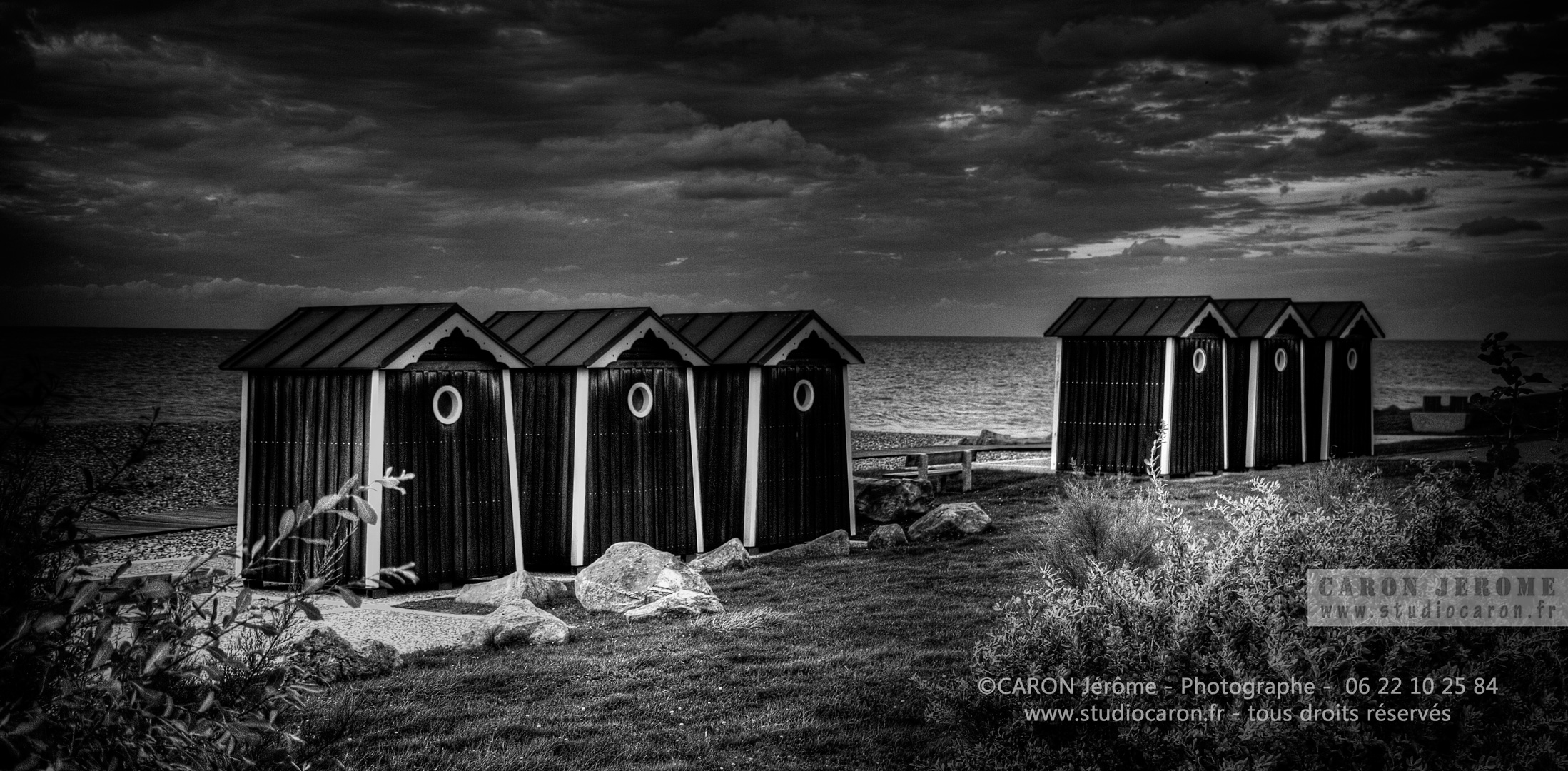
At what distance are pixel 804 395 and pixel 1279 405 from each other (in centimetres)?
1309

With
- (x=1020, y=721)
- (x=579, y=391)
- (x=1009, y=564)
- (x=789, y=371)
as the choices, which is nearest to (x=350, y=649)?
(x=1020, y=721)

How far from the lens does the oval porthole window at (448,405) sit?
45.9 ft

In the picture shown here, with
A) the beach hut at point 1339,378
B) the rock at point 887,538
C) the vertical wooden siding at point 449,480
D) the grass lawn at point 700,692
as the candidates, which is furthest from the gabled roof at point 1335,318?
the vertical wooden siding at point 449,480

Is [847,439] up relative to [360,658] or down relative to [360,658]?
up

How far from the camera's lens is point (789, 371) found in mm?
17859

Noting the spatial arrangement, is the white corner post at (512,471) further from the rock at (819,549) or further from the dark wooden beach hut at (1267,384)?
the dark wooden beach hut at (1267,384)

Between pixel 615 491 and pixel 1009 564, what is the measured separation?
17.5 feet

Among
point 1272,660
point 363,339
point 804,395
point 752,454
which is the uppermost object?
point 363,339

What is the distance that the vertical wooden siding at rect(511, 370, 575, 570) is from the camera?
1548 cm

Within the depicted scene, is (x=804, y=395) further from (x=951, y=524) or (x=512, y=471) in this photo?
(x=512, y=471)

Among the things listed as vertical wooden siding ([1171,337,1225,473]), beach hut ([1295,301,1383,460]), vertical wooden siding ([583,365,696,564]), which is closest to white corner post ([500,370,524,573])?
vertical wooden siding ([583,365,696,564])

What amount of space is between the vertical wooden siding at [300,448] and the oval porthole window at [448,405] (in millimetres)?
915

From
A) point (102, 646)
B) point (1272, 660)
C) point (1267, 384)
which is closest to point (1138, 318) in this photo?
point (1267, 384)

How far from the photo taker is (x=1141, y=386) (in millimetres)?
23250
